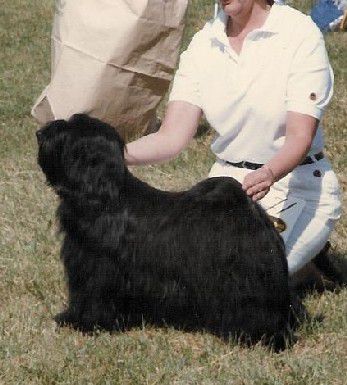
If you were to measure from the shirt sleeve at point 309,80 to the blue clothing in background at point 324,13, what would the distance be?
6.83 m

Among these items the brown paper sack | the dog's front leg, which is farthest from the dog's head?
the brown paper sack

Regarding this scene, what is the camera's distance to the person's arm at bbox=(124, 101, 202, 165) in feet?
12.2

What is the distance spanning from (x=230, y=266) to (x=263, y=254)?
0.36 feet

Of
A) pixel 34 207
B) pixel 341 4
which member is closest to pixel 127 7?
pixel 34 207

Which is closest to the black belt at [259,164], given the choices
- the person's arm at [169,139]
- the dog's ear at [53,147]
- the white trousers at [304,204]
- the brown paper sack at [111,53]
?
the white trousers at [304,204]

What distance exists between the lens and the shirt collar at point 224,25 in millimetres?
3670

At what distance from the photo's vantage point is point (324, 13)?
10.5 metres

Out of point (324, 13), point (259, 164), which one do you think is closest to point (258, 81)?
point (259, 164)

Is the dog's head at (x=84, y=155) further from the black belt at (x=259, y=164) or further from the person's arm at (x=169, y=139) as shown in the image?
the black belt at (x=259, y=164)

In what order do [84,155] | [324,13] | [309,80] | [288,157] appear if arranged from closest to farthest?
[84,155] → [288,157] → [309,80] → [324,13]

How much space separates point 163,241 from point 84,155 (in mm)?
372

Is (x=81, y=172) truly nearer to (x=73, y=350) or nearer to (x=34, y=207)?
(x=73, y=350)

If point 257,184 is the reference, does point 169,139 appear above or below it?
below

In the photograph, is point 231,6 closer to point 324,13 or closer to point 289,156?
point 289,156
